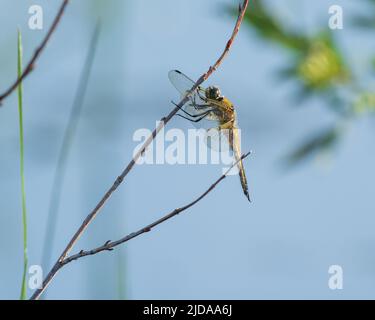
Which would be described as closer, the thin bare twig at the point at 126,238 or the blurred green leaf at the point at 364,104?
the thin bare twig at the point at 126,238

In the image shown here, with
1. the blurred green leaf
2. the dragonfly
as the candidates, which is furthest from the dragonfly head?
the blurred green leaf

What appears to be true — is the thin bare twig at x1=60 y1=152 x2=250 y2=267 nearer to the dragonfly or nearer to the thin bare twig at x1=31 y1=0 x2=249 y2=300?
the thin bare twig at x1=31 y1=0 x2=249 y2=300

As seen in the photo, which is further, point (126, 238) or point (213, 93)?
point (213, 93)

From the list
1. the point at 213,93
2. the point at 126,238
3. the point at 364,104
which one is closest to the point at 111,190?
the point at 126,238

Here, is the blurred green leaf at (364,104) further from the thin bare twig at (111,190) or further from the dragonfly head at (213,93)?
the thin bare twig at (111,190)

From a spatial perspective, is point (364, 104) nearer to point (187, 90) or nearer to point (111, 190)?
point (187, 90)

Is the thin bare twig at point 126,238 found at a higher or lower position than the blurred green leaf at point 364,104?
lower

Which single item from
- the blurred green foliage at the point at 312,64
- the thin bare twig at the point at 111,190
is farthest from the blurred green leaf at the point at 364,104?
the thin bare twig at the point at 111,190
